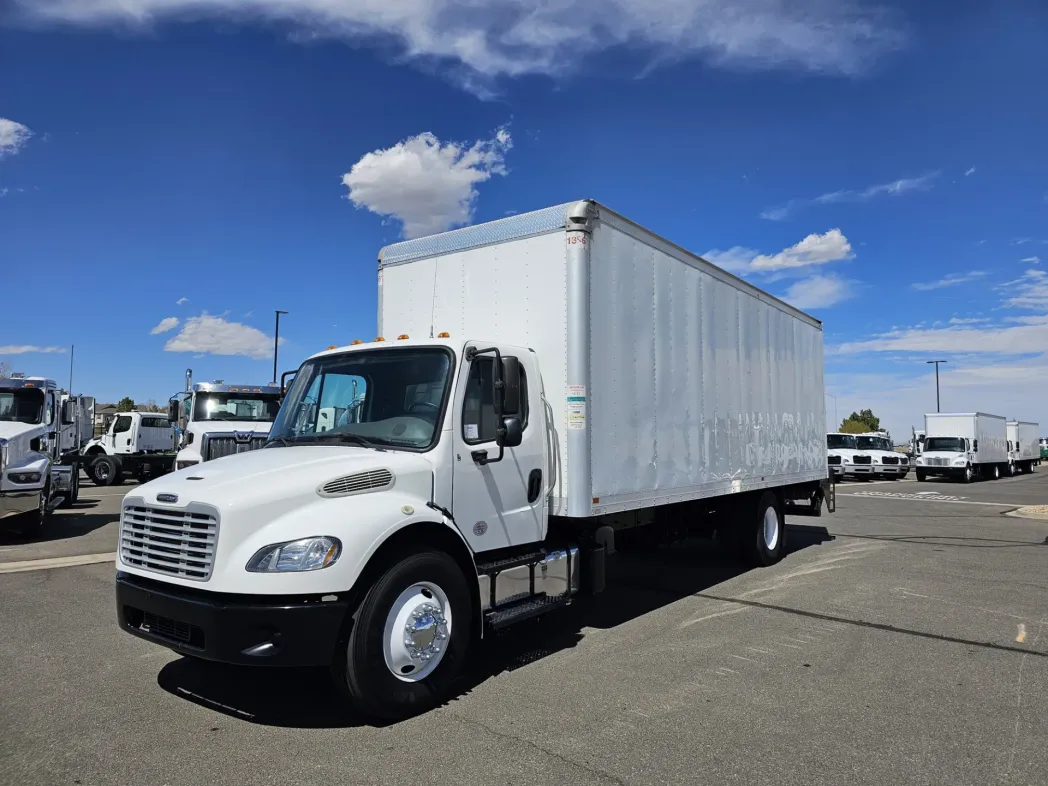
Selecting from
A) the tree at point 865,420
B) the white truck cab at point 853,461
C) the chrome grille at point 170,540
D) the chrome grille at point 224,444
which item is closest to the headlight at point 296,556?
the chrome grille at point 170,540

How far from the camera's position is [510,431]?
5.10m

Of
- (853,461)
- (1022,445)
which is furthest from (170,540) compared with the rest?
(1022,445)

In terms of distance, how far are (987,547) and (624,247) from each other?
911 centimetres

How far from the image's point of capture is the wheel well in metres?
4.31

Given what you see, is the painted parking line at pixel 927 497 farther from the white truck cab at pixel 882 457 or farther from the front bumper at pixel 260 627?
the front bumper at pixel 260 627

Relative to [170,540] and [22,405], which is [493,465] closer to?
[170,540]

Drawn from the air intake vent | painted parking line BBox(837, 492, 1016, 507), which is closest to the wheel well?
the air intake vent

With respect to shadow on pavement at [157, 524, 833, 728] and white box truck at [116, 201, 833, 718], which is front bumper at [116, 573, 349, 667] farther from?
shadow on pavement at [157, 524, 833, 728]

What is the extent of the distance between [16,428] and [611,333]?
10.9 metres

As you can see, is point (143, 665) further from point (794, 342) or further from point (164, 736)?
point (794, 342)

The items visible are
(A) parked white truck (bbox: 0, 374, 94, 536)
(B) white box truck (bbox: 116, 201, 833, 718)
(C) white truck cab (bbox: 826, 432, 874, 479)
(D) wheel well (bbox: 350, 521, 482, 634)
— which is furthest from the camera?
(C) white truck cab (bbox: 826, 432, 874, 479)

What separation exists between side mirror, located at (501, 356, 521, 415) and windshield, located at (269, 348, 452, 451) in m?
0.42

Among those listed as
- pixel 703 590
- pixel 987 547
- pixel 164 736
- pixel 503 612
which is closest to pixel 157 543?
pixel 164 736

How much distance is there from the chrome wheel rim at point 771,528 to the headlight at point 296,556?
7209 mm
